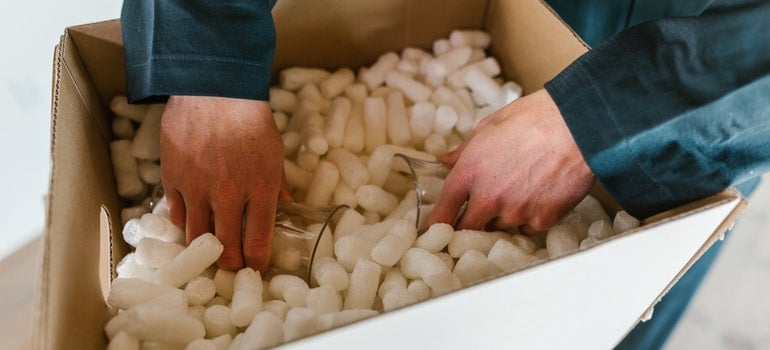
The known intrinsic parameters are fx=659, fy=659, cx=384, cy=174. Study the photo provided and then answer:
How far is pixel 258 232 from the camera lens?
627mm

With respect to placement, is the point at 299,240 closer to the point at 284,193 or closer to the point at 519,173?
the point at 284,193

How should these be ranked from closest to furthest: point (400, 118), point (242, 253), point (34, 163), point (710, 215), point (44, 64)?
point (710, 215), point (242, 253), point (400, 118), point (44, 64), point (34, 163)

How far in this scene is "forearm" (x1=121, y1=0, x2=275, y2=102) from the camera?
65 centimetres

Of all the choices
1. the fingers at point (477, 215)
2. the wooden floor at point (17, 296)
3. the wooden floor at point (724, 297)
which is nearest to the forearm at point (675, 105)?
the fingers at point (477, 215)

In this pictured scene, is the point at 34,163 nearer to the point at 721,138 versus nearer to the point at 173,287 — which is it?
the point at 173,287

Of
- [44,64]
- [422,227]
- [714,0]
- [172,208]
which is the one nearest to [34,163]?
[44,64]

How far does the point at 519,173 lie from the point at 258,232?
0.25 m

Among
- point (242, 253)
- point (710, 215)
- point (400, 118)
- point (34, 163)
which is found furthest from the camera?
point (34, 163)

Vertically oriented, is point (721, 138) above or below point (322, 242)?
above

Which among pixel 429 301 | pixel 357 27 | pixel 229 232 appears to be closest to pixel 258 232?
pixel 229 232

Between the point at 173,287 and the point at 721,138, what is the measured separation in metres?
0.48

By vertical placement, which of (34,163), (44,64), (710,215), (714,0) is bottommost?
(34,163)

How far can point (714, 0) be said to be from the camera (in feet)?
1.81

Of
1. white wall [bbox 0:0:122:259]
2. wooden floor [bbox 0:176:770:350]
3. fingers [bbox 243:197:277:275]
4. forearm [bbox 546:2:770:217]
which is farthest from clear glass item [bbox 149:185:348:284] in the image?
wooden floor [bbox 0:176:770:350]
